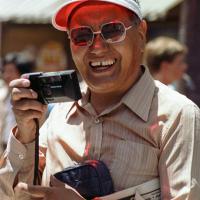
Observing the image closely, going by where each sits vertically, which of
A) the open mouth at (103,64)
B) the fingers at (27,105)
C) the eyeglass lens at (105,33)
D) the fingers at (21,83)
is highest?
the eyeglass lens at (105,33)

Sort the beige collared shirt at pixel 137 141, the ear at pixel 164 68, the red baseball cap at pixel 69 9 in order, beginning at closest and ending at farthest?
the beige collared shirt at pixel 137 141, the red baseball cap at pixel 69 9, the ear at pixel 164 68

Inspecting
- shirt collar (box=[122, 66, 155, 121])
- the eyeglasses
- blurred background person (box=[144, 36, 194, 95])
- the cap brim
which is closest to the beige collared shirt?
shirt collar (box=[122, 66, 155, 121])

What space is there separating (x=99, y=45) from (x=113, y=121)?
0.98 feet

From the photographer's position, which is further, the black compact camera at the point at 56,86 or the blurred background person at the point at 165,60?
the blurred background person at the point at 165,60

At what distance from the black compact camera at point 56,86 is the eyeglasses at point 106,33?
0.16 m

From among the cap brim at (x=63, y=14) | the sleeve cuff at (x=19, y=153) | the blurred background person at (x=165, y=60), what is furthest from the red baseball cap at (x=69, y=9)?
the blurred background person at (x=165, y=60)

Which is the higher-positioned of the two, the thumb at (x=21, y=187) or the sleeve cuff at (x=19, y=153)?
the sleeve cuff at (x=19, y=153)

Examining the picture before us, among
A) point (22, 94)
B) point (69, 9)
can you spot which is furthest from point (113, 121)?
point (69, 9)

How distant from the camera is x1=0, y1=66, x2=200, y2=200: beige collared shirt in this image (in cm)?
261

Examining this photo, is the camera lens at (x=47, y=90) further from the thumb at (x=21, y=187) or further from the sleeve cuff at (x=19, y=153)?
the thumb at (x=21, y=187)

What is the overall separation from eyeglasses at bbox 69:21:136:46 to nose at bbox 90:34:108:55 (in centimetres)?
1

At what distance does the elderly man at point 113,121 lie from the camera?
2.62 metres

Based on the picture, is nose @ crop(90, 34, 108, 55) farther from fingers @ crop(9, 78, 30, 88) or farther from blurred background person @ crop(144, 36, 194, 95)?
blurred background person @ crop(144, 36, 194, 95)

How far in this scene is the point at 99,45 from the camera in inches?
109
